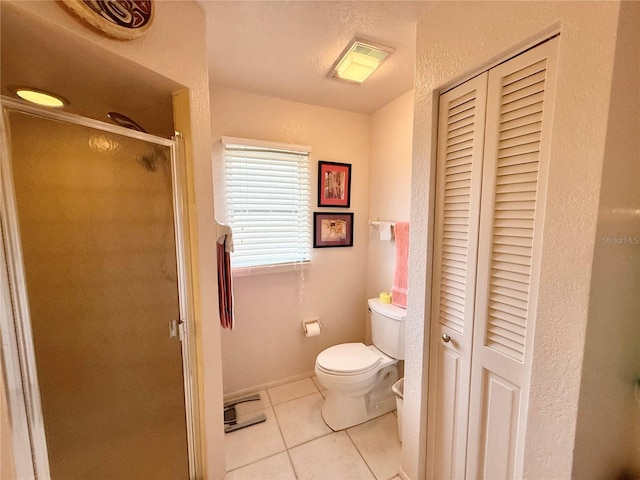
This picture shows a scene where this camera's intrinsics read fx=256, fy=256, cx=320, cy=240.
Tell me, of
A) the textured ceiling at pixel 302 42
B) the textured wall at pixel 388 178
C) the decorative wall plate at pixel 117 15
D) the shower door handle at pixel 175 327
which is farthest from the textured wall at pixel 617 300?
the shower door handle at pixel 175 327

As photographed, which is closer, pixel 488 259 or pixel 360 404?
pixel 488 259

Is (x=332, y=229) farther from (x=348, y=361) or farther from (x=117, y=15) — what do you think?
(x=117, y=15)

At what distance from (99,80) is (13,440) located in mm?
1265

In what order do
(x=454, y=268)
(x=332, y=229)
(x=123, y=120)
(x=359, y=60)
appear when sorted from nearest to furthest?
1. (x=454, y=268)
2. (x=123, y=120)
3. (x=359, y=60)
4. (x=332, y=229)

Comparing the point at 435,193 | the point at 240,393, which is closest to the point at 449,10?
the point at 435,193

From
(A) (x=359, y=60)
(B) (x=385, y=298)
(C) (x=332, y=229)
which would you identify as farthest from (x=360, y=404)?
(A) (x=359, y=60)

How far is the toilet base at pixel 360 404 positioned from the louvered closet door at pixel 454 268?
1.86 feet

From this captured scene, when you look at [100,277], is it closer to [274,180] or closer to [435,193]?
[274,180]

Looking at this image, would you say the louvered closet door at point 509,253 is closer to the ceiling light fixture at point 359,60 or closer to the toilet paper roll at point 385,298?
the ceiling light fixture at point 359,60

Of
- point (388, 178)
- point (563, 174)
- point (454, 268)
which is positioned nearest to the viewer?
point (563, 174)

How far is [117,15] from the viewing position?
0.83 m

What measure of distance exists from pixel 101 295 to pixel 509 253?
167 centimetres

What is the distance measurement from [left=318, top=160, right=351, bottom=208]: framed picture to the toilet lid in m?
1.13

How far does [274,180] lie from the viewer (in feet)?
6.37
